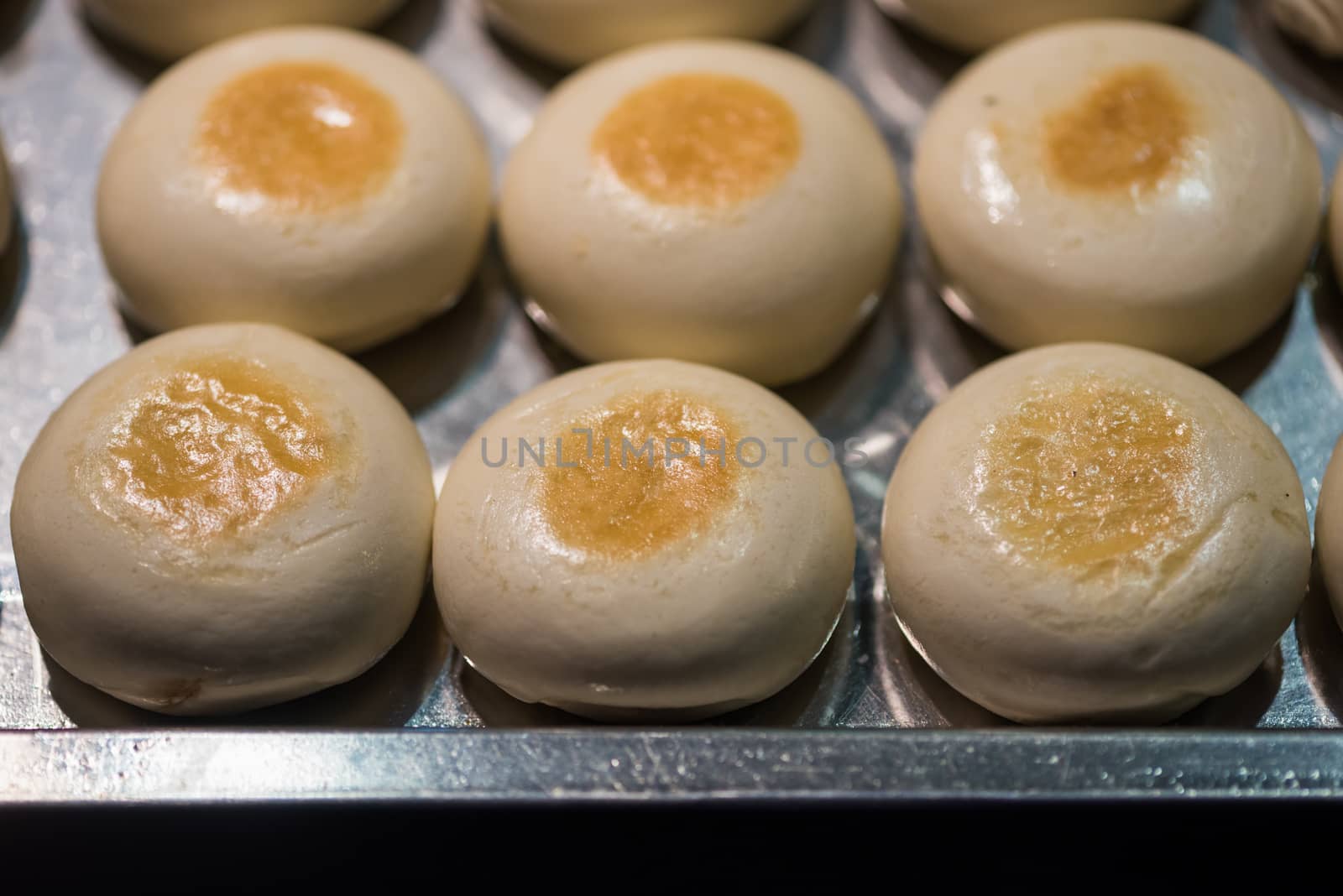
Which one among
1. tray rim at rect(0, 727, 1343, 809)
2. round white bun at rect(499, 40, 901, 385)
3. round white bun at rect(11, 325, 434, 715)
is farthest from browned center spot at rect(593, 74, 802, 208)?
tray rim at rect(0, 727, 1343, 809)

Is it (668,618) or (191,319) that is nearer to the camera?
(668,618)

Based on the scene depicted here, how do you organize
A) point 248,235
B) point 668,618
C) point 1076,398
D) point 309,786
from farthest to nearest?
1. point 248,235
2. point 1076,398
3. point 668,618
4. point 309,786

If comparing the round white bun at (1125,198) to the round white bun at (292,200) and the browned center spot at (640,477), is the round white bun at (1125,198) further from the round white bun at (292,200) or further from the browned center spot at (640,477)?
the round white bun at (292,200)

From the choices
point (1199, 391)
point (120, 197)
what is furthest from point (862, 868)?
point (120, 197)

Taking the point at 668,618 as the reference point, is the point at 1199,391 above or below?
above

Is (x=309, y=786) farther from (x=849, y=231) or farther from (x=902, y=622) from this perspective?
(x=849, y=231)

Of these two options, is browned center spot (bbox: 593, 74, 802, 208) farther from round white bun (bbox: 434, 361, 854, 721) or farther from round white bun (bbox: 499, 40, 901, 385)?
round white bun (bbox: 434, 361, 854, 721)

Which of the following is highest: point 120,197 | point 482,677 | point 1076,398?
point 1076,398
